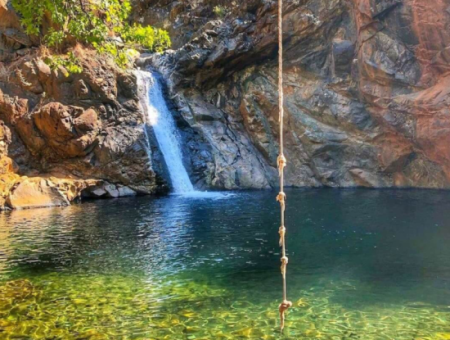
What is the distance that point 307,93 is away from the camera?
35.5m

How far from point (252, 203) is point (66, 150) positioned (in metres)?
15.4

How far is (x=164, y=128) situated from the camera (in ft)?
119

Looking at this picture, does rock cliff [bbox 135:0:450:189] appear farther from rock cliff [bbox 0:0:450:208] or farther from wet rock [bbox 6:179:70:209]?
wet rock [bbox 6:179:70:209]

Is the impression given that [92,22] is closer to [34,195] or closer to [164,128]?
[34,195]

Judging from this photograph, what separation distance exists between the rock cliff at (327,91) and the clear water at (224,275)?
1033 centimetres

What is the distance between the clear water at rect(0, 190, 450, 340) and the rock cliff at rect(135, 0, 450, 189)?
10.3 meters

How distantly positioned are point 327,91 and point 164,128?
46.8 ft

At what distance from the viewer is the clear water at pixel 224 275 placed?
28.7ft

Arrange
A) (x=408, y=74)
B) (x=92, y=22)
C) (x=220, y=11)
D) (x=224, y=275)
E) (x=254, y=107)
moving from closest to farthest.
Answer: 1. (x=92, y=22)
2. (x=224, y=275)
3. (x=408, y=74)
4. (x=254, y=107)
5. (x=220, y=11)

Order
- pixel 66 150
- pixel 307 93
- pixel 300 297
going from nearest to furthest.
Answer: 1. pixel 300 297
2. pixel 66 150
3. pixel 307 93

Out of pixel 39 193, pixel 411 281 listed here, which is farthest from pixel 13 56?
pixel 411 281

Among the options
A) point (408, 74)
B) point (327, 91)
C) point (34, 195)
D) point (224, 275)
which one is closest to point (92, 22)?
point (224, 275)

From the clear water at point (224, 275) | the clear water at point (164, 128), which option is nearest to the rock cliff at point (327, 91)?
the clear water at point (164, 128)

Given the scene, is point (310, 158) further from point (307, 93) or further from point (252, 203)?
point (252, 203)
